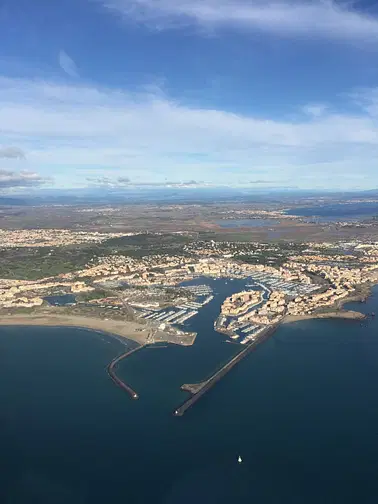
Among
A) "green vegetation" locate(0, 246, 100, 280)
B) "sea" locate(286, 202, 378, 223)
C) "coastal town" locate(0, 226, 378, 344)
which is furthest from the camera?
"sea" locate(286, 202, 378, 223)

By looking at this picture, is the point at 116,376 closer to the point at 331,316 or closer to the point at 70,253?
the point at 331,316

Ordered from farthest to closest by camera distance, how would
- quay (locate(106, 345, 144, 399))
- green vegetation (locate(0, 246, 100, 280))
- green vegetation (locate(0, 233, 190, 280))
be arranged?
green vegetation (locate(0, 233, 190, 280))
green vegetation (locate(0, 246, 100, 280))
quay (locate(106, 345, 144, 399))

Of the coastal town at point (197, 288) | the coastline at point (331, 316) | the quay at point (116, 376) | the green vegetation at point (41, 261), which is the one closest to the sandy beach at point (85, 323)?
the coastal town at point (197, 288)

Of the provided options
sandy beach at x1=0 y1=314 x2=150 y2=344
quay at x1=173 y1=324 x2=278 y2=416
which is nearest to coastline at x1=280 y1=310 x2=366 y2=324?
quay at x1=173 y1=324 x2=278 y2=416

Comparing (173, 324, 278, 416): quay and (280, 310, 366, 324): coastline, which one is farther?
(280, 310, 366, 324): coastline

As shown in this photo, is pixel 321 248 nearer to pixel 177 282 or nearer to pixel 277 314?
pixel 177 282

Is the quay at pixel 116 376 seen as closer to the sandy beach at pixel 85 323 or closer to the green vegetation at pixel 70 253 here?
the sandy beach at pixel 85 323

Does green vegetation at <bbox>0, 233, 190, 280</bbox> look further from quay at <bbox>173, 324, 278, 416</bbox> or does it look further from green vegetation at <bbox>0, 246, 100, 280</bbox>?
quay at <bbox>173, 324, 278, 416</bbox>
